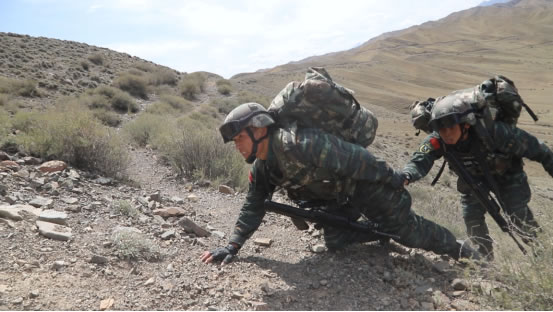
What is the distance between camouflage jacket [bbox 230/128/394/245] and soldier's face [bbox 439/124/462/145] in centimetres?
58

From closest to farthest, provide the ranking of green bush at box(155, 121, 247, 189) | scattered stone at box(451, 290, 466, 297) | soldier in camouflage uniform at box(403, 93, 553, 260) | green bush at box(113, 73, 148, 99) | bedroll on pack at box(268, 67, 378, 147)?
scattered stone at box(451, 290, 466, 297)
bedroll on pack at box(268, 67, 378, 147)
soldier in camouflage uniform at box(403, 93, 553, 260)
green bush at box(155, 121, 247, 189)
green bush at box(113, 73, 148, 99)

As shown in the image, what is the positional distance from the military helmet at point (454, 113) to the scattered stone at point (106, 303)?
269 centimetres

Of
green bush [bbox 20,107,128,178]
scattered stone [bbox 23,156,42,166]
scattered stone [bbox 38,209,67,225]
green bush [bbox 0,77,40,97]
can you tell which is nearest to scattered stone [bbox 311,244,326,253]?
scattered stone [bbox 38,209,67,225]

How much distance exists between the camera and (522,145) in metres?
3.22

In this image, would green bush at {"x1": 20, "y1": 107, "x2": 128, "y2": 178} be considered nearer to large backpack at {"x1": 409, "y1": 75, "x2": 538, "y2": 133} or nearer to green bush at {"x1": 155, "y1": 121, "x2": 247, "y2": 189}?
green bush at {"x1": 155, "y1": 121, "x2": 247, "y2": 189}

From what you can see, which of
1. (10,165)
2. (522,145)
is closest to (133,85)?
(10,165)

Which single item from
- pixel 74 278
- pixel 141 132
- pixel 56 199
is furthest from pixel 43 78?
pixel 74 278

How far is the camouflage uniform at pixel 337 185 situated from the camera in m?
2.80

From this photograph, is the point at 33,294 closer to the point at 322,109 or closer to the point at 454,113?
the point at 322,109

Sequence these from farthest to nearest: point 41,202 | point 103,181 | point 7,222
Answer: point 103,181
point 41,202
point 7,222

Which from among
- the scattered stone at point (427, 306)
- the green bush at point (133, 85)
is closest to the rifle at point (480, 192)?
the scattered stone at point (427, 306)

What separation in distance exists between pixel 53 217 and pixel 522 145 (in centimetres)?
396

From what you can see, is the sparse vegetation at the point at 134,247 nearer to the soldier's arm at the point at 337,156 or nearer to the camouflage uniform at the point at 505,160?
the soldier's arm at the point at 337,156

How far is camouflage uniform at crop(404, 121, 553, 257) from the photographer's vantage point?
323 cm
